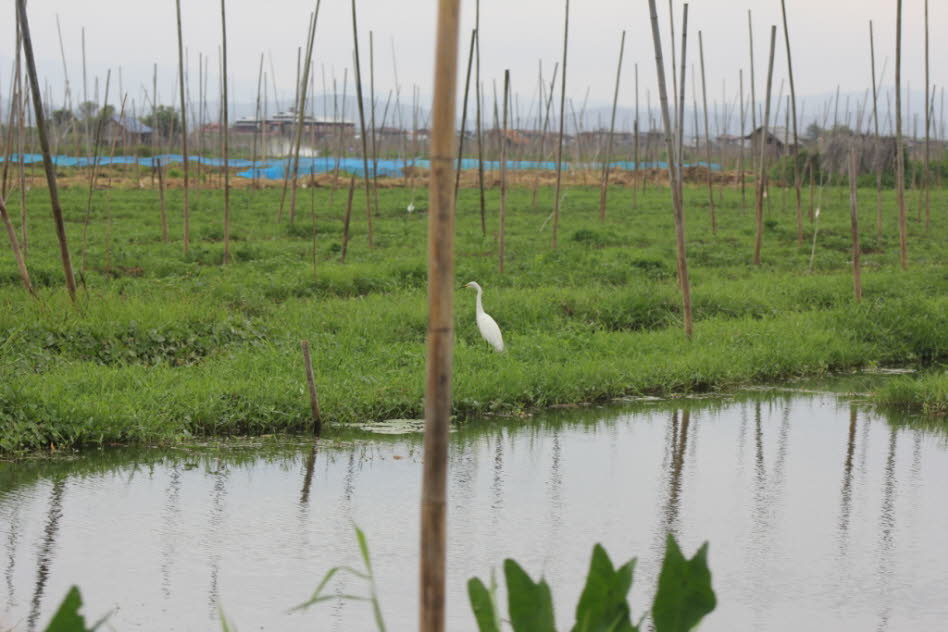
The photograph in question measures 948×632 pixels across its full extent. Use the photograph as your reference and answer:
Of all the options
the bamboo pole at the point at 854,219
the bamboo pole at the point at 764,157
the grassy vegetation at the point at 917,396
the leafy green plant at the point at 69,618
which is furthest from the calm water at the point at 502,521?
the bamboo pole at the point at 764,157

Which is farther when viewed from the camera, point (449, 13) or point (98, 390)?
point (98, 390)

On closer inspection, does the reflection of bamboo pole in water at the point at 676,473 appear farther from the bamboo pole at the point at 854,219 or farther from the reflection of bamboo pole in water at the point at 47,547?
the bamboo pole at the point at 854,219

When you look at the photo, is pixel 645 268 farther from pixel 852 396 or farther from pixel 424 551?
pixel 424 551

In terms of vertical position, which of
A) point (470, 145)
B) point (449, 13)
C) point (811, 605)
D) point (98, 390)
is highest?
point (470, 145)

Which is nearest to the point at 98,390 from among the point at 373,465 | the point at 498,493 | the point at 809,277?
the point at 373,465

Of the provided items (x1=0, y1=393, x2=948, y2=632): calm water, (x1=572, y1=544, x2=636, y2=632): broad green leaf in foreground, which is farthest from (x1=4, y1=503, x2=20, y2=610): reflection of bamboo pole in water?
(x1=572, y1=544, x2=636, y2=632): broad green leaf in foreground

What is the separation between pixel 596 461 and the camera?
7.20m

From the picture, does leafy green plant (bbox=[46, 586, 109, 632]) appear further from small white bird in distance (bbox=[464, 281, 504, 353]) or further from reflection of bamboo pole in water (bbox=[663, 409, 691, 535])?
small white bird in distance (bbox=[464, 281, 504, 353])

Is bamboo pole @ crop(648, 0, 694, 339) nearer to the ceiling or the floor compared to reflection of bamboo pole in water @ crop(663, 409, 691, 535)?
nearer to the ceiling

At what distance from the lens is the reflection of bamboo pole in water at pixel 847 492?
5605mm

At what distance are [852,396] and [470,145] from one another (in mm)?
40951

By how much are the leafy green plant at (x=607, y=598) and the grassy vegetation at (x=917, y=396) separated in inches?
274

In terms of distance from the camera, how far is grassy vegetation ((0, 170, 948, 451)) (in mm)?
7621

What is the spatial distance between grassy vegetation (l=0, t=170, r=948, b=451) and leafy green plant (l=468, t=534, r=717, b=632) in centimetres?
496
